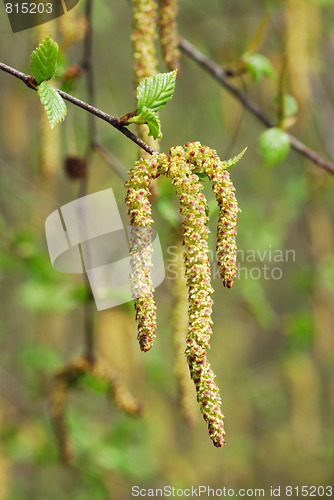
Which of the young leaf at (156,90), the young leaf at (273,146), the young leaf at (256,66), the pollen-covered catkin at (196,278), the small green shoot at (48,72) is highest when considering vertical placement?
the small green shoot at (48,72)

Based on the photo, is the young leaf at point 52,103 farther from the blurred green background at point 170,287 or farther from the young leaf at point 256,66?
the young leaf at point 256,66

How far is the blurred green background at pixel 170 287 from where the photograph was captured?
203cm

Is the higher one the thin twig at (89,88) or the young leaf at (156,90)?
the young leaf at (156,90)

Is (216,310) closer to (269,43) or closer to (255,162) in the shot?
(255,162)

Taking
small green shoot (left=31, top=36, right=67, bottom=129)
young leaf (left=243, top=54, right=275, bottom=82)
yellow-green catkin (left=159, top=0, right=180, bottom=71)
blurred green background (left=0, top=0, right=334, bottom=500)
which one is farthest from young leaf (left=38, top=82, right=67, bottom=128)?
young leaf (left=243, top=54, right=275, bottom=82)

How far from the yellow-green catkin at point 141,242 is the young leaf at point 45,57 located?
0.63 feet

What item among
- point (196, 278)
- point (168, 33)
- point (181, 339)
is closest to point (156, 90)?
point (196, 278)

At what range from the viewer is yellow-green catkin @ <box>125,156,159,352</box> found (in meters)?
0.55

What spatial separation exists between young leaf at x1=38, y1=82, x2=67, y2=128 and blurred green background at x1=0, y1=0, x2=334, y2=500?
0.50 meters

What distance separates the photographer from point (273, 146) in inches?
50.1

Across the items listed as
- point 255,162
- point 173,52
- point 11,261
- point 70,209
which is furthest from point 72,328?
point 173,52

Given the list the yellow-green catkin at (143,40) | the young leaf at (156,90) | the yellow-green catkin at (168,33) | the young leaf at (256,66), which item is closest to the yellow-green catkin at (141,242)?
the young leaf at (156,90)

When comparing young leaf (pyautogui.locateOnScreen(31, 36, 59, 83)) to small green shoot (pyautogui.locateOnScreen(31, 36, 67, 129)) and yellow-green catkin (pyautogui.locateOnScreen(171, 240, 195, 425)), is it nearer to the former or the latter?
small green shoot (pyautogui.locateOnScreen(31, 36, 67, 129))

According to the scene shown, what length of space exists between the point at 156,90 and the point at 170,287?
1158 millimetres
